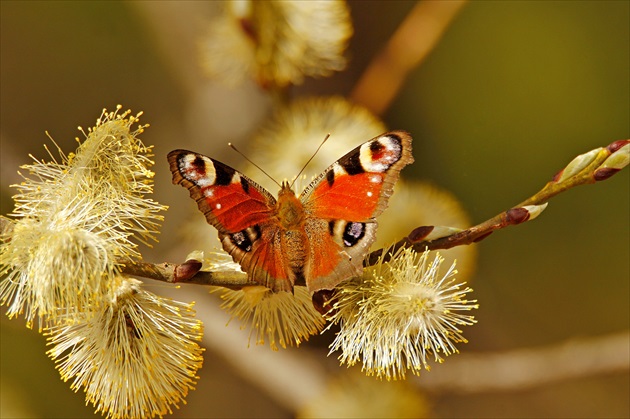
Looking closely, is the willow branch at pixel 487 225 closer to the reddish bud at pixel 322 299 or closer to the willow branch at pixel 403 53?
the reddish bud at pixel 322 299

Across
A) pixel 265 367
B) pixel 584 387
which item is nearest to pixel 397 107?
pixel 265 367

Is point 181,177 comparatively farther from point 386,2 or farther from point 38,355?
point 386,2

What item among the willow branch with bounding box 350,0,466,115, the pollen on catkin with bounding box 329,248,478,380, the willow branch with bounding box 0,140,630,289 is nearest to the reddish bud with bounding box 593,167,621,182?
the willow branch with bounding box 0,140,630,289

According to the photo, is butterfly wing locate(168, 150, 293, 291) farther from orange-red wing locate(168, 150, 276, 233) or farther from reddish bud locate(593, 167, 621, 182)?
reddish bud locate(593, 167, 621, 182)

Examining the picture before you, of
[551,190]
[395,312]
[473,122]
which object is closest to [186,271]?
[395,312]

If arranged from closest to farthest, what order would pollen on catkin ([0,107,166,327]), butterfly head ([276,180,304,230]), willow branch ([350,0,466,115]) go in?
pollen on catkin ([0,107,166,327])
butterfly head ([276,180,304,230])
willow branch ([350,0,466,115])
